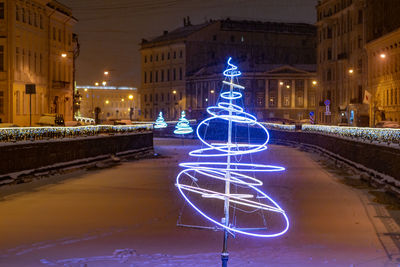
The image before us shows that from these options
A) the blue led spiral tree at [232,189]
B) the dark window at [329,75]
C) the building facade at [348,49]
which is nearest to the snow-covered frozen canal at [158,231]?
the blue led spiral tree at [232,189]

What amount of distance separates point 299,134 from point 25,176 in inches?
1423

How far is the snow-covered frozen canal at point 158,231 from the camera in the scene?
39.3 ft

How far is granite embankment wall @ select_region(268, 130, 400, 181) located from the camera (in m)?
22.1

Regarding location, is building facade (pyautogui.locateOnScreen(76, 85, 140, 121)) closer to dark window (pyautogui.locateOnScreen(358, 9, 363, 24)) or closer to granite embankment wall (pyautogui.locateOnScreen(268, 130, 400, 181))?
dark window (pyautogui.locateOnScreen(358, 9, 363, 24))

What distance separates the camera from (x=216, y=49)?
139 meters

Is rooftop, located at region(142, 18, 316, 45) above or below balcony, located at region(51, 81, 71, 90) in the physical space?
above

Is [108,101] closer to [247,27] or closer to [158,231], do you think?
[247,27]

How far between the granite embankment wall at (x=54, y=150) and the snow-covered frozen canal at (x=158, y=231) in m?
1.05

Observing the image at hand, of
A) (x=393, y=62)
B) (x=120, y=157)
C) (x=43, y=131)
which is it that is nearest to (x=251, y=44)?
(x=393, y=62)

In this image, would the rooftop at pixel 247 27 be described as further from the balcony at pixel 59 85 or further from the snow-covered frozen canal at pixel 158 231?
the snow-covered frozen canal at pixel 158 231

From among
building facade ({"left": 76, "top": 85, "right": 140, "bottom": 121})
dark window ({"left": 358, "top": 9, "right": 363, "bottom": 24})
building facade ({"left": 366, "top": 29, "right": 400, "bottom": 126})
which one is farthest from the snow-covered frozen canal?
building facade ({"left": 76, "top": 85, "right": 140, "bottom": 121})

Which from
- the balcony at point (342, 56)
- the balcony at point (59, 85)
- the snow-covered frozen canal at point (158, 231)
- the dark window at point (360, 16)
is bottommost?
the snow-covered frozen canal at point (158, 231)

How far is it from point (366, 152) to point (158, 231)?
14600 millimetres

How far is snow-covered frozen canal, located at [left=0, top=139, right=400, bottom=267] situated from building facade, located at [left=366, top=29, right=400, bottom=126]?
4243 cm
